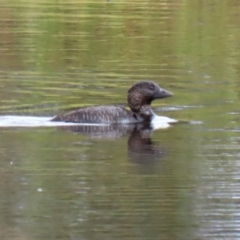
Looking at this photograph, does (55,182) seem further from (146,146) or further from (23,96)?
(23,96)

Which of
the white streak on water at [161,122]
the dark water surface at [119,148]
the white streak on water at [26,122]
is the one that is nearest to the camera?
the dark water surface at [119,148]

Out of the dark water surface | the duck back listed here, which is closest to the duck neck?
the dark water surface

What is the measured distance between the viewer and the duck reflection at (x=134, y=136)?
12.3 metres

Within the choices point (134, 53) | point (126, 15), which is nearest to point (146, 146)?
point (134, 53)

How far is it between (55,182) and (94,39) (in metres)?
17.5

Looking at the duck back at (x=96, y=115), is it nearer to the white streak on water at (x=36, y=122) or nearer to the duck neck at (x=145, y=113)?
the white streak on water at (x=36, y=122)

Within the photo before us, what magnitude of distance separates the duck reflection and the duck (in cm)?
15

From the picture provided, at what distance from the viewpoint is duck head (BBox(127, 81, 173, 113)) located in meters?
A: 15.5

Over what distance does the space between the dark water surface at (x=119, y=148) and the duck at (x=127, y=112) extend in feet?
1.18

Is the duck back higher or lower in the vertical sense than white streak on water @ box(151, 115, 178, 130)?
higher

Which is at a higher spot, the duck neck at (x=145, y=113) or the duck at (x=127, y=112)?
the duck at (x=127, y=112)

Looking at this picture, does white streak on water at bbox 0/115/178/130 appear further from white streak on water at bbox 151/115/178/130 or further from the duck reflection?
the duck reflection

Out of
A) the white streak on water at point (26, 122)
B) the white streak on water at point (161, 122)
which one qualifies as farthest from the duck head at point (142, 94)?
the white streak on water at point (26, 122)

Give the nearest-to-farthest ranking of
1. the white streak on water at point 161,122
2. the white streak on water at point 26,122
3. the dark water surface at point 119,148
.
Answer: the dark water surface at point 119,148, the white streak on water at point 26,122, the white streak on water at point 161,122
